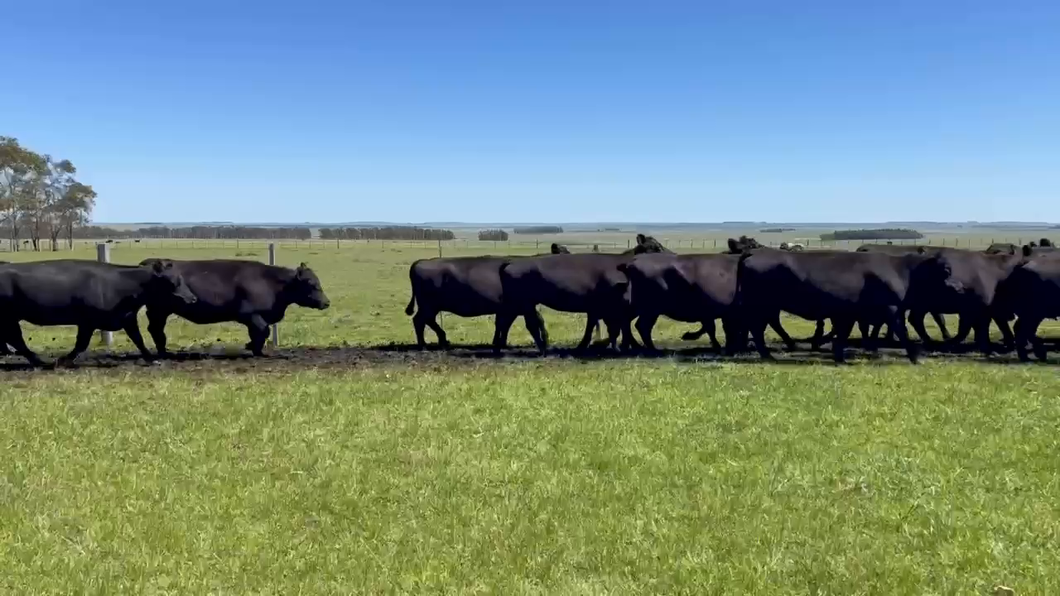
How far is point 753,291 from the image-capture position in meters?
16.2

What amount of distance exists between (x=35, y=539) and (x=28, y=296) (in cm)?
977

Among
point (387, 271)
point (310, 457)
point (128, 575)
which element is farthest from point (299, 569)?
point (387, 271)

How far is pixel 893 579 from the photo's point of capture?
5598 mm

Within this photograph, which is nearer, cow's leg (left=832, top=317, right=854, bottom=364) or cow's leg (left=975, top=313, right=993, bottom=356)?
cow's leg (left=832, top=317, right=854, bottom=364)

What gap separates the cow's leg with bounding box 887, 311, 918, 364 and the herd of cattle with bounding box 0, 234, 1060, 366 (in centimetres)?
4

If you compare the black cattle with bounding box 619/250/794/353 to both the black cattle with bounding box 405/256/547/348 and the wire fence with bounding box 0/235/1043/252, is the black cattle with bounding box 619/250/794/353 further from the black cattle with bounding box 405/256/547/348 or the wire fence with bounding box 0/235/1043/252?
the wire fence with bounding box 0/235/1043/252

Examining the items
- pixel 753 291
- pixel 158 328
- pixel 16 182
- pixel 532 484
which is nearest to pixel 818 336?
pixel 753 291

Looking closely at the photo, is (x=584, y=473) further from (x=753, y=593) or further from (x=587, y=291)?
(x=587, y=291)

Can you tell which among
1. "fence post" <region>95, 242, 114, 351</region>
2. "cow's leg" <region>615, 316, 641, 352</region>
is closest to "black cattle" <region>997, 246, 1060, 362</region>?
"cow's leg" <region>615, 316, 641, 352</region>

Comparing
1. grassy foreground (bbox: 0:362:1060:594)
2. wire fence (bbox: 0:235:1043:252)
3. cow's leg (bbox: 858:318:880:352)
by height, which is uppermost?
wire fence (bbox: 0:235:1043:252)

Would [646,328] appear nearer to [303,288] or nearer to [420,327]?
[420,327]

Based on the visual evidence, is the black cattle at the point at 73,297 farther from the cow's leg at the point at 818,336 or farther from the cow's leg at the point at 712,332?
the cow's leg at the point at 818,336

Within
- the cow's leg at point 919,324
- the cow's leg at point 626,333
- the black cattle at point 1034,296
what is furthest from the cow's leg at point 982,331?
the cow's leg at point 626,333

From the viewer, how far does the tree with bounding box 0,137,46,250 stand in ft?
263
